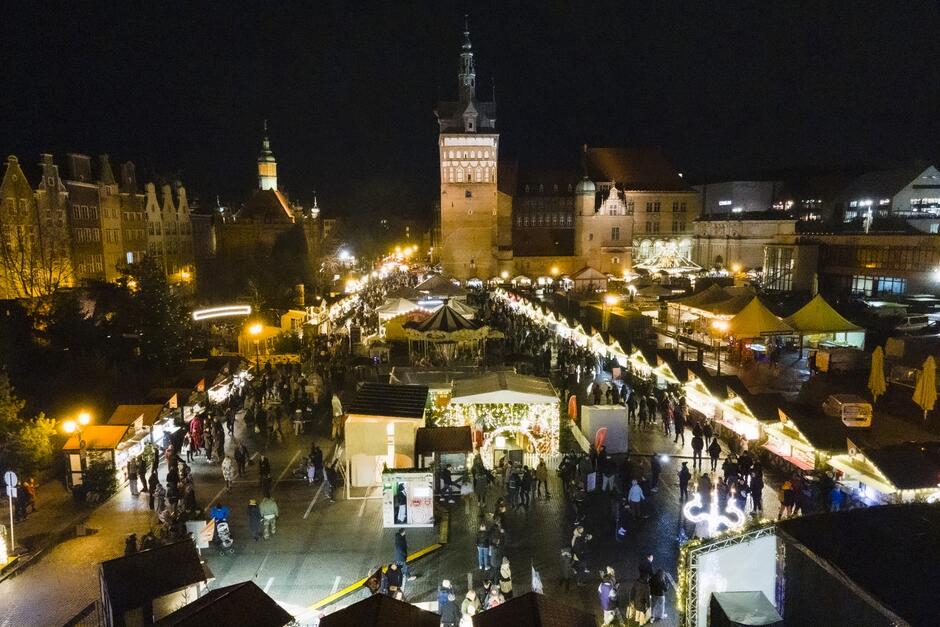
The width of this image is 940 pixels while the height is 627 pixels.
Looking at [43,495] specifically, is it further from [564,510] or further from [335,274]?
[335,274]

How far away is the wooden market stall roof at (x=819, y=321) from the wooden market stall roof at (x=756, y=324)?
562mm

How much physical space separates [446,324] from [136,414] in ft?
32.0

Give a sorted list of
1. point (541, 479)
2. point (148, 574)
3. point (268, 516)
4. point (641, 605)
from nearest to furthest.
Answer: point (148, 574)
point (641, 605)
point (268, 516)
point (541, 479)

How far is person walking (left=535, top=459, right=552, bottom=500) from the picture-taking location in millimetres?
12172

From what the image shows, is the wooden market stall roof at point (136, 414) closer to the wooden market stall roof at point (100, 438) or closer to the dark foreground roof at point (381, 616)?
the wooden market stall roof at point (100, 438)

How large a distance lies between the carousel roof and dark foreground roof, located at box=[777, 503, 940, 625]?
16.7 metres

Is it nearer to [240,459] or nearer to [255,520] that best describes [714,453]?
[255,520]

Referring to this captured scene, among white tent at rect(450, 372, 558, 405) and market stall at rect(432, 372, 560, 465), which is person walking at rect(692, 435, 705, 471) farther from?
white tent at rect(450, 372, 558, 405)

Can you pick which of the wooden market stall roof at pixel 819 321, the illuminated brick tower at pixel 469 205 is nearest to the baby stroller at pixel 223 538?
the wooden market stall roof at pixel 819 321

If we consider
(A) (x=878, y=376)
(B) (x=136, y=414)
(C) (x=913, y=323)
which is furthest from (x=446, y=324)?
(C) (x=913, y=323)

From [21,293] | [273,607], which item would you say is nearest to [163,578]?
[273,607]

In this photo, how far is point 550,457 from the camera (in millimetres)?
13695

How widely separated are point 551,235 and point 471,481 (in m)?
49.9

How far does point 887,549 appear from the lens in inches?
151
